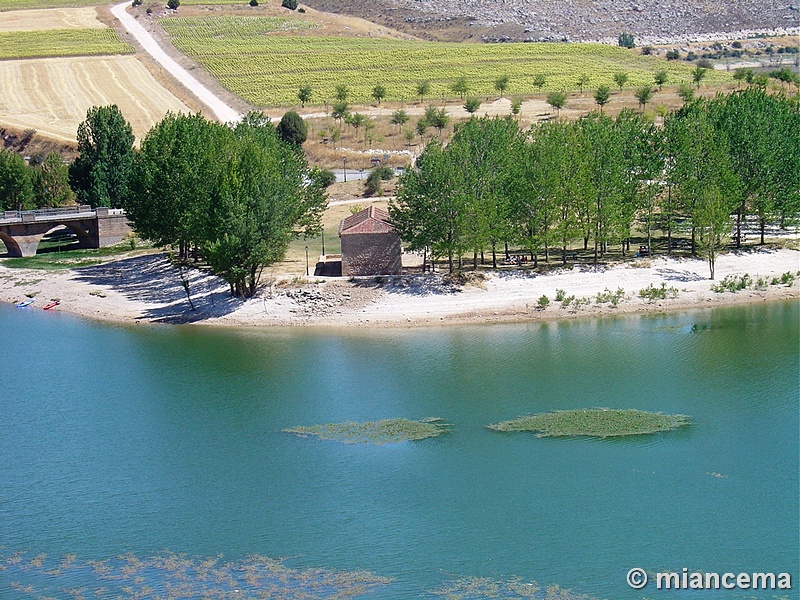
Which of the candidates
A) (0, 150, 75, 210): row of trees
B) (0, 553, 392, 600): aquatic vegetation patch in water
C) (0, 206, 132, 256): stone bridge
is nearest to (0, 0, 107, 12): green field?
(0, 150, 75, 210): row of trees

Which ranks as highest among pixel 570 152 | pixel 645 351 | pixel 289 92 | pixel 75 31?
pixel 75 31

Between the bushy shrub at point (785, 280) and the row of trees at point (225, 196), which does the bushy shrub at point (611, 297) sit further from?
the row of trees at point (225, 196)

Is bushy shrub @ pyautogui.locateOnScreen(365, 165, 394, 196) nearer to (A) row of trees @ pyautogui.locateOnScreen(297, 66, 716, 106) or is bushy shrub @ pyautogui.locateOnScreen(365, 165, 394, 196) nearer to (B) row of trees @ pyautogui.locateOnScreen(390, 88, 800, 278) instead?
(B) row of trees @ pyautogui.locateOnScreen(390, 88, 800, 278)

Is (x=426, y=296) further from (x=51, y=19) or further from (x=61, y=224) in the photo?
(x=51, y=19)

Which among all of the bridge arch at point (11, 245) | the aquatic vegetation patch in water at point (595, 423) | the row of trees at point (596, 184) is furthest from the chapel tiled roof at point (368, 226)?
the bridge arch at point (11, 245)

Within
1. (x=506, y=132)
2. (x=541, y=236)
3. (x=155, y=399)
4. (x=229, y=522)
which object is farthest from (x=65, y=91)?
(x=229, y=522)

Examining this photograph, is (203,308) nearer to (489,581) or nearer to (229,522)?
(229,522)
